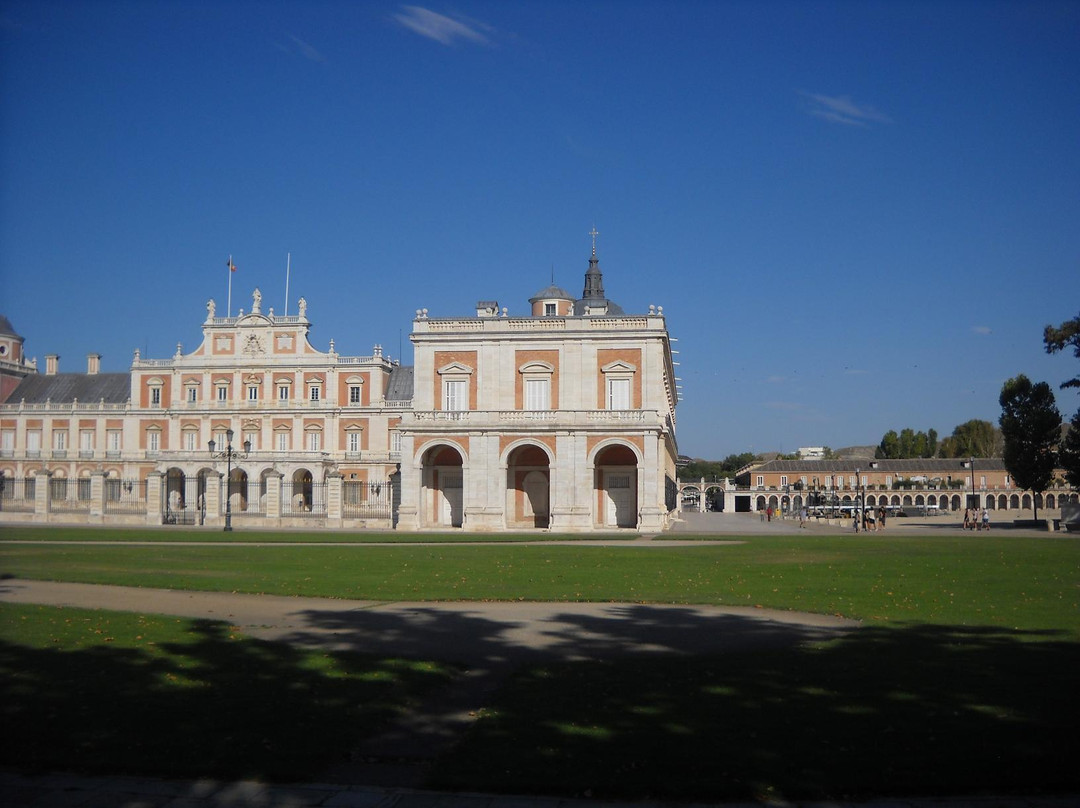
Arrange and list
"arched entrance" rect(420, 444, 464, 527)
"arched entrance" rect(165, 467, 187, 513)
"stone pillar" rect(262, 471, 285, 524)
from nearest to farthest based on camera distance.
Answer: "arched entrance" rect(420, 444, 464, 527) → "stone pillar" rect(262, 471, 285, 524) → "arched entrance" rect(165, 467, 187, 513)

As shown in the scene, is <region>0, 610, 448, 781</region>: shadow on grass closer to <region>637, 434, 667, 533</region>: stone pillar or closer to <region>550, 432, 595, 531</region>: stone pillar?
<region>550, 432, 595, 531</region>: stone pillar

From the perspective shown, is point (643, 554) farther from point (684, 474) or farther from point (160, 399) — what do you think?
point (684, 474)

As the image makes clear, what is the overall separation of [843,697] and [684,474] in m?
190

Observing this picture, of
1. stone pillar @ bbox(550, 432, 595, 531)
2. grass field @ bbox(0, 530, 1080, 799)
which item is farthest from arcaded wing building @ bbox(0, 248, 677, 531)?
grass field @ bbox(0, 530, 1080, 799)

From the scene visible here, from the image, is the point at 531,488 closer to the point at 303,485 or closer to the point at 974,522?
the point at 974,522

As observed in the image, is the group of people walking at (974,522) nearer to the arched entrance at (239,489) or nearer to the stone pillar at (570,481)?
the stone pillar at (570,481)

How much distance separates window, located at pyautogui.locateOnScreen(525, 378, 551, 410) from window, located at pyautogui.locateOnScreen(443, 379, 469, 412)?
3363mm

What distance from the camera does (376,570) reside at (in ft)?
78.9

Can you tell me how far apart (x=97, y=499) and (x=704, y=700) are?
53.9 metres

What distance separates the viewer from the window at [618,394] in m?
52.8

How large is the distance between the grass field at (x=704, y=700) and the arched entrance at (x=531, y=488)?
36.4 m

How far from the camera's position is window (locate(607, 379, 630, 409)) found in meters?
52.8

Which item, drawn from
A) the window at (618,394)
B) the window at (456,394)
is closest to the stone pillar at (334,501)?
the window at (456,394)

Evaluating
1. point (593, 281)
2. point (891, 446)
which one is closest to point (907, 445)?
point (891, 446)
